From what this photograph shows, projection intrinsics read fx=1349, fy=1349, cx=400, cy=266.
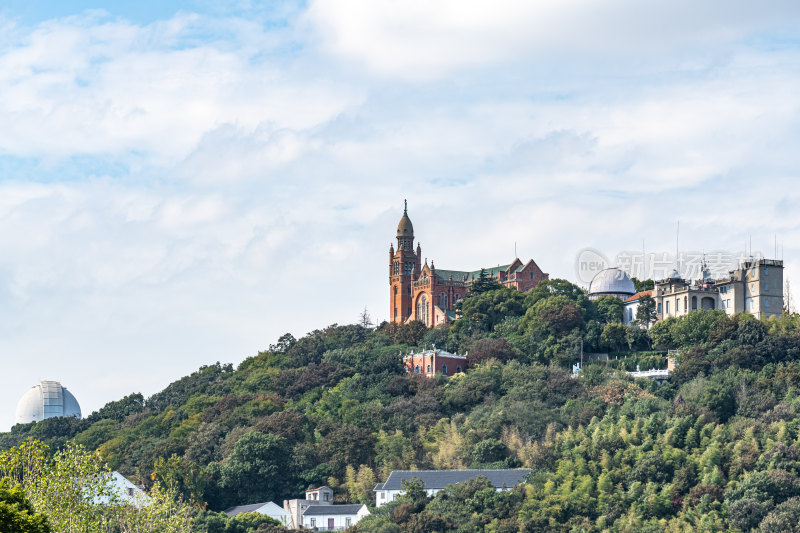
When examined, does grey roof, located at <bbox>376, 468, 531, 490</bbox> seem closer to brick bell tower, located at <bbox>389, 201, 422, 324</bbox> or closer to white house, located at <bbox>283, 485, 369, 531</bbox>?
white house, located at <bbox>283, 485, 369, 531</bbox>

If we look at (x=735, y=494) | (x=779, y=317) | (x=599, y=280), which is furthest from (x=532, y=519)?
(x=599, y=280)

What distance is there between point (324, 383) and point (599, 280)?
23.7 meters

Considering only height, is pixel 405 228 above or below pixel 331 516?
above

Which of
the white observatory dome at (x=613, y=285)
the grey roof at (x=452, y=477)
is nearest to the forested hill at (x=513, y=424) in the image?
the grey roof at (x=452, y=477)

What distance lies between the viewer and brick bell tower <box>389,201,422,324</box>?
114125 millimetres

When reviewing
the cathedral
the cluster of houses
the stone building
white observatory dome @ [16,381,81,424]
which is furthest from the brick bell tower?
the cluster of houses

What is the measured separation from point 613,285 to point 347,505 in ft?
117

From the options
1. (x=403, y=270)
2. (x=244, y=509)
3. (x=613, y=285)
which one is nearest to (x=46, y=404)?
(x=403, y=270)

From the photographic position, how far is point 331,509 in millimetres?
76688

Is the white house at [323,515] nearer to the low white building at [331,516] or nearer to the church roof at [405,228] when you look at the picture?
Answer: the low white building at [331,516]

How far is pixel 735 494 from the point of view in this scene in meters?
68.4

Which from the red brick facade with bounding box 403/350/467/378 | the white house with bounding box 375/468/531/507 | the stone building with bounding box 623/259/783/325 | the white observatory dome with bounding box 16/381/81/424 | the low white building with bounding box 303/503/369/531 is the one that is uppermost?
the stone building with bounding box 623/259/783/325

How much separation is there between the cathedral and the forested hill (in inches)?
194

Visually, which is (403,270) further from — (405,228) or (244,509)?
(244,509)
